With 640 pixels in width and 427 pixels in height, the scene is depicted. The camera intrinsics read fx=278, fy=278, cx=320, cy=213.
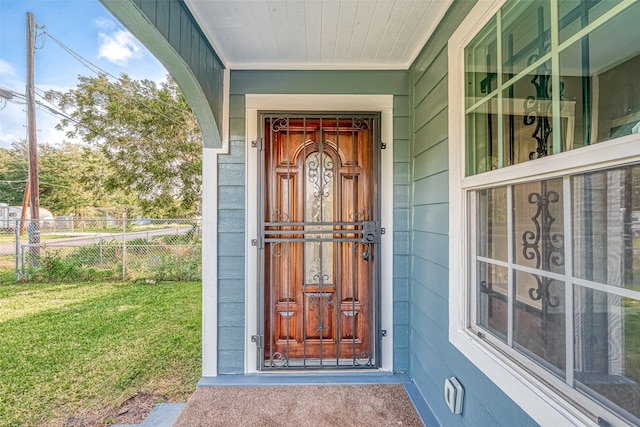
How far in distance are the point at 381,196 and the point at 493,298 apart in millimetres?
1030

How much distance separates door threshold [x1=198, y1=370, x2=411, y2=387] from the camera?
1.93 metres

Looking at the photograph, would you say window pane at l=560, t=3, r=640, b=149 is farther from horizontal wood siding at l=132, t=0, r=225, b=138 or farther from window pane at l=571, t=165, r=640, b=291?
horizontal wood siding at l=132, t=0, r=225, b=138

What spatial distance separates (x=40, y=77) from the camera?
538 cm

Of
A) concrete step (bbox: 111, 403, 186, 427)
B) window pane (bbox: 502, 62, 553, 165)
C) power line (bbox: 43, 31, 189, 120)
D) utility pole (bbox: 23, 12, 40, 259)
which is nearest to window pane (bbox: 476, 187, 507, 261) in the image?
window pane (bbox: 502, 62, 553, 165)

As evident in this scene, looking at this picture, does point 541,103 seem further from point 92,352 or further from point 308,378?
→ point 92,352

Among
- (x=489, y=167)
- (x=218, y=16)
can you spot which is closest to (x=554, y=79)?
(x=489, y=167)

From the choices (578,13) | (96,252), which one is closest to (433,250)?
(578,13)

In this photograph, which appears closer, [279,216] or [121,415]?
[121,415]

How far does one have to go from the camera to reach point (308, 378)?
198 centimetres

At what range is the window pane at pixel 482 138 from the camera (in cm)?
119

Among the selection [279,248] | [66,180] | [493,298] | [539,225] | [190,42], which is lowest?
[493,298]

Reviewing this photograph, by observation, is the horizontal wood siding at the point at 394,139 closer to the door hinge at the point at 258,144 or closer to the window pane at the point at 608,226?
the door hinge at the point at 258,144

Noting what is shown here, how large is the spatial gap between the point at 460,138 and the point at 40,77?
7.65 meters

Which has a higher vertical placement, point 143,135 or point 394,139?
point 143,135
